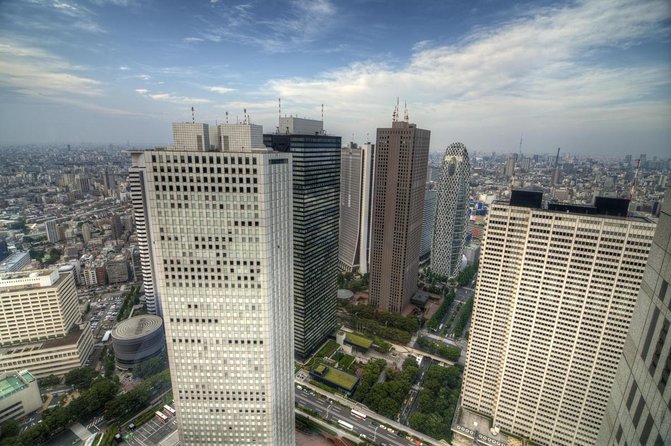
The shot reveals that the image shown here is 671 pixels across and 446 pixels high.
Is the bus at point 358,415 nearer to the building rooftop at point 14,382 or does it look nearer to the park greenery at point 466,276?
the building rooftop at point 14,382

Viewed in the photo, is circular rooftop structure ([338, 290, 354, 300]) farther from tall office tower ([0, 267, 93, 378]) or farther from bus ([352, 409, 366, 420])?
tall office tower ([0, 267, 93, 378])

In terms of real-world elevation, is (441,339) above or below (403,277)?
below

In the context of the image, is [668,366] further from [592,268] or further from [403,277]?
[403,277]

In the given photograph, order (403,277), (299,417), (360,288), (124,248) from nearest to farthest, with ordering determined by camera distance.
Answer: (299,417), (403,277), (360,288), (124,248)

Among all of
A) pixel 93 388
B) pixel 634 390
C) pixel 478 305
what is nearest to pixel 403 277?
pixel 478 305

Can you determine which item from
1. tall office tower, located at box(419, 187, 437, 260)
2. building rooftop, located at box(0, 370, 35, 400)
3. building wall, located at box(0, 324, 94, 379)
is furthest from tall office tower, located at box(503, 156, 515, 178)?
building rooftop, located at box(0, 370, 35, 400)
